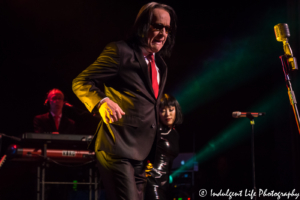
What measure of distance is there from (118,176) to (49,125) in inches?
175

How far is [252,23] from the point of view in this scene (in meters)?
7.08

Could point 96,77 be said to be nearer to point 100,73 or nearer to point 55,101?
point 100,73

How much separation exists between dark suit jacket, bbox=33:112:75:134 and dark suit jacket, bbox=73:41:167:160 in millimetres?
4178

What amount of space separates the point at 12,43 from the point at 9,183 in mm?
3115

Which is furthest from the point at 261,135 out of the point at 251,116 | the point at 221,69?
the point at 251,116

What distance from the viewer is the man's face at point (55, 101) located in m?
5.95

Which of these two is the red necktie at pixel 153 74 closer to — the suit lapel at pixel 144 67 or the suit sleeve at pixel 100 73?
the suit lapel at pixel 144 67

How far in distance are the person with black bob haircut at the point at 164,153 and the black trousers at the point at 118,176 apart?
6.13 ft

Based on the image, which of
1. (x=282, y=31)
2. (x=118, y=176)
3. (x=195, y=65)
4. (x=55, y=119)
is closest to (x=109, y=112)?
(x=118, y=176)

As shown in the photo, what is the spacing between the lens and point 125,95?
5.96ft

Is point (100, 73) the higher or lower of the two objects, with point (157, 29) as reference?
lower

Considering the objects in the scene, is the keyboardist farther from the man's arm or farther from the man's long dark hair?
the man's arm

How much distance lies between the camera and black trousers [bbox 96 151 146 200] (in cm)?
170

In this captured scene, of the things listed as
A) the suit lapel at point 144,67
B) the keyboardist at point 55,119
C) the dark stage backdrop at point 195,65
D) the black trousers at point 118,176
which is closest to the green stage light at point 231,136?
the dark stage backdrop at point 195,65
